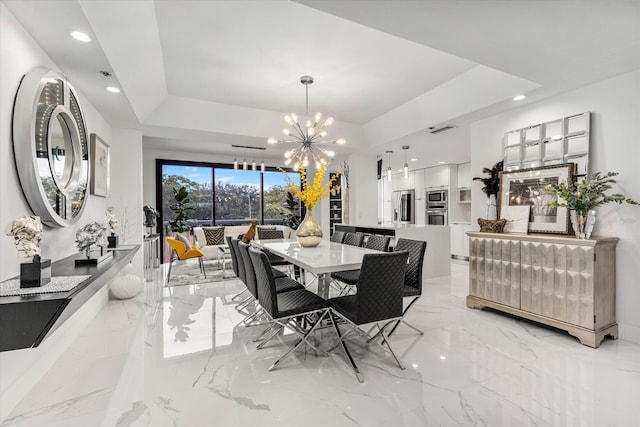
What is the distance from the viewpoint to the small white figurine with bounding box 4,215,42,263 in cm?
157

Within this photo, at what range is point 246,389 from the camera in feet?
6.68

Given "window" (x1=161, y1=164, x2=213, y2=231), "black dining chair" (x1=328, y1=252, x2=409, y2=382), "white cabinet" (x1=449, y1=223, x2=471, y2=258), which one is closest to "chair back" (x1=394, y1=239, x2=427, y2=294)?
"black dining chair" (x1=328, y1=252, x2=409, y2=382)

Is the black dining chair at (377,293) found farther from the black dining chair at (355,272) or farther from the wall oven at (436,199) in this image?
the wall oven at (436,199)

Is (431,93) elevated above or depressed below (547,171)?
above

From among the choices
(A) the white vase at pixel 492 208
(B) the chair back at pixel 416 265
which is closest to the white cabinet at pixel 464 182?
(A) the white vase at pixel 492 208

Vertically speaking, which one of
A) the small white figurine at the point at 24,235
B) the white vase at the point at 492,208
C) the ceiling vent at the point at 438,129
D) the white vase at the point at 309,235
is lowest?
the white vase at the point at 309,235

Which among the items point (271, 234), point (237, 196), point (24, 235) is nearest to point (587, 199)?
point (24, 235)

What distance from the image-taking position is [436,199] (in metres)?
8.20

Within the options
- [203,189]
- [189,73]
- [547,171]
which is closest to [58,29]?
[189,73]

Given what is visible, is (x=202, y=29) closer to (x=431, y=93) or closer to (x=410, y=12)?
(x=410, y=12)

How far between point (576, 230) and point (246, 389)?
3.24m

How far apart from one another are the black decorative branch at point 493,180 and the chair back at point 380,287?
2315 millimetres

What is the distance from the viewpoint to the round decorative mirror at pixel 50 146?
2.05 meters

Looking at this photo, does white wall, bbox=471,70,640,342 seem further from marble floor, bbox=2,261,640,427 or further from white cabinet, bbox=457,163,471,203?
white cabinet, bbox=457,163,471,203
